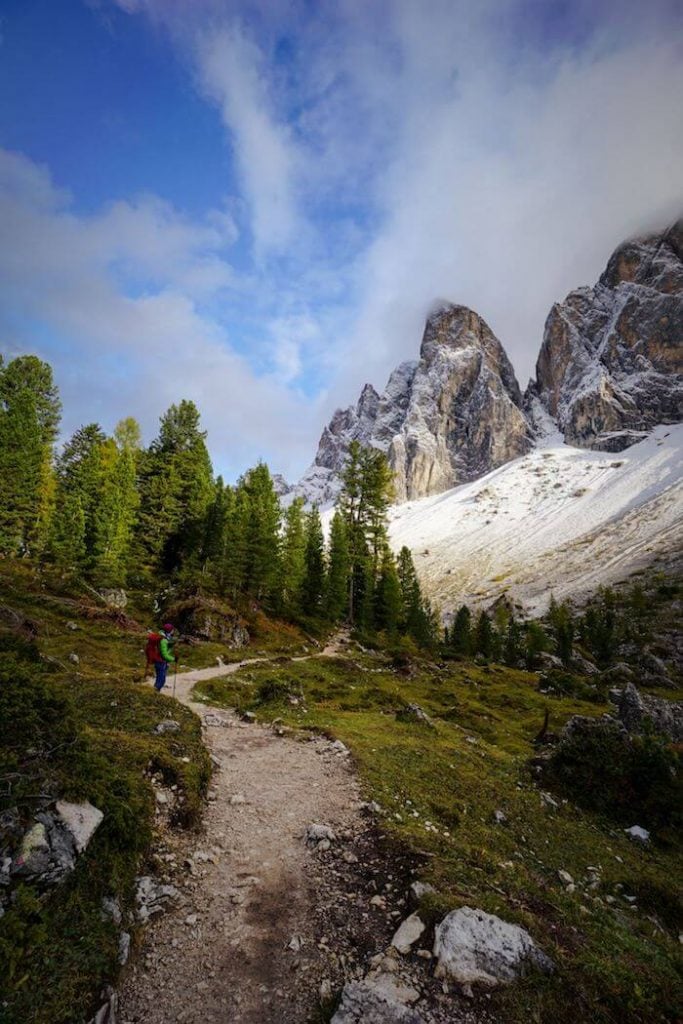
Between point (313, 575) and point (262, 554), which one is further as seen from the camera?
point (313, 575)

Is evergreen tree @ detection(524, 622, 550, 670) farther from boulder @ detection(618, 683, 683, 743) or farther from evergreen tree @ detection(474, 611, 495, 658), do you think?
boulder @ detection(618, 683, 683, 743)

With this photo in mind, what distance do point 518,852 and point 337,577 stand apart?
47407 millimetres

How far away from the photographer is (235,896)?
7094 mm

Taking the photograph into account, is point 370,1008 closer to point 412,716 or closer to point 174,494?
point 412,716

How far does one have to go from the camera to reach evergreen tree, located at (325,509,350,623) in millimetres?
56594

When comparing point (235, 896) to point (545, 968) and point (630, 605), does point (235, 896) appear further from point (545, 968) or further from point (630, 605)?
point (630, 605)

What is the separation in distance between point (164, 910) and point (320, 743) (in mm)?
8790

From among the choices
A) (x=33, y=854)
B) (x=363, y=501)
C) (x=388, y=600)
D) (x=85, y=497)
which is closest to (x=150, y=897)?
(x=33, y=854)

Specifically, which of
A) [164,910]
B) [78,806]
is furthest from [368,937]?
[78,806]

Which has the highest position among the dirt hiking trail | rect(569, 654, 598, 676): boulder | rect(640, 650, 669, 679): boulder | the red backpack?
the red backpack

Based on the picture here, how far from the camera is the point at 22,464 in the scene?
4212 centimetres

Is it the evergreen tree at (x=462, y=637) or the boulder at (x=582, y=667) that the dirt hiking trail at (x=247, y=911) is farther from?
the evergreen tree at (x=462, y=637)

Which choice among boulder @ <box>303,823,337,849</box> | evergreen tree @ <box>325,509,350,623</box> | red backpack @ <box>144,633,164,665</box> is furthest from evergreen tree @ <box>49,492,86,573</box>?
boulder @ <box>303,823,337,849</box>

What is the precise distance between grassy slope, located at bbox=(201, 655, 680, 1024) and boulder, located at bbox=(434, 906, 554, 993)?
0.67 feet
